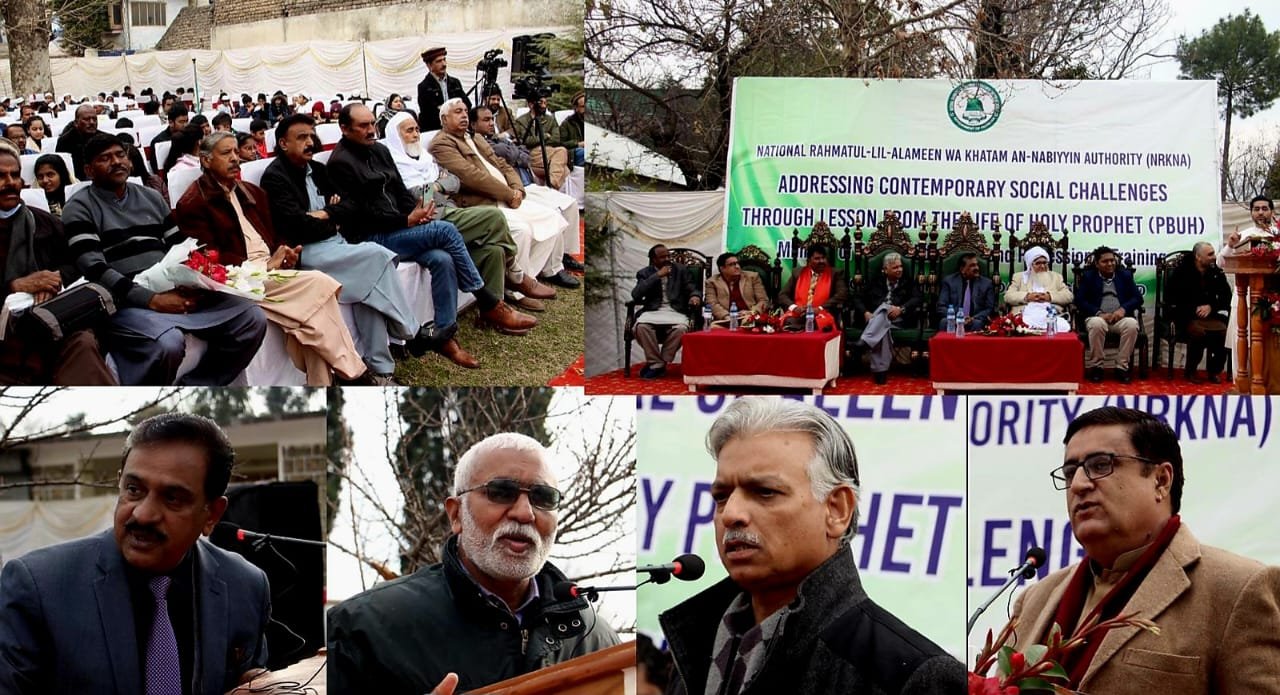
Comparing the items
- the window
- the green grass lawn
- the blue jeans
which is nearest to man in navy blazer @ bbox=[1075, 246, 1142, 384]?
the green grass lawn

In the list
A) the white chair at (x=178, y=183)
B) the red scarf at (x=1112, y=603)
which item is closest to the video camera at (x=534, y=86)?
the white chair at (x=178, y=183)

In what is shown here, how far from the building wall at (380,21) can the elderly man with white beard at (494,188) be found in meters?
0.36

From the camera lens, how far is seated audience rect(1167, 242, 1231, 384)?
7074 mm

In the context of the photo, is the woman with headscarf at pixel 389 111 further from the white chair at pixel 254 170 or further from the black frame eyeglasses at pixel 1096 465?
the black frame eyeglasses at pixel 1096 465

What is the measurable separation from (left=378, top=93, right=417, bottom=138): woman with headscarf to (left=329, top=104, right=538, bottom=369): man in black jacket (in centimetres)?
3

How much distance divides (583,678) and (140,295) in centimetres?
220

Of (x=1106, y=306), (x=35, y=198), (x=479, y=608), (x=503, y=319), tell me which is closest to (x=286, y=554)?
(x=479, y=608)

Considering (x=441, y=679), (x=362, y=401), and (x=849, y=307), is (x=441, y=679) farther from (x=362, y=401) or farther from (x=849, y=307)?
(x=849, y=307)

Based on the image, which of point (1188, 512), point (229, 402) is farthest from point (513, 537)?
point (1188, 512)

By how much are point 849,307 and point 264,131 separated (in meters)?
2.96

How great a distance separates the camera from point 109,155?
5.80 m

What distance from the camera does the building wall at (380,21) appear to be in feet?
20.5

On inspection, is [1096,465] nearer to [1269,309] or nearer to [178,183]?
[1269,309]

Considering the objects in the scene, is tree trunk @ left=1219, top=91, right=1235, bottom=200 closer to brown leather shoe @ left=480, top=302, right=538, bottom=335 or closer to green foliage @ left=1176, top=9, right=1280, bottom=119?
green foliage @ left=1176, top=9, right=1280, bottom=119
